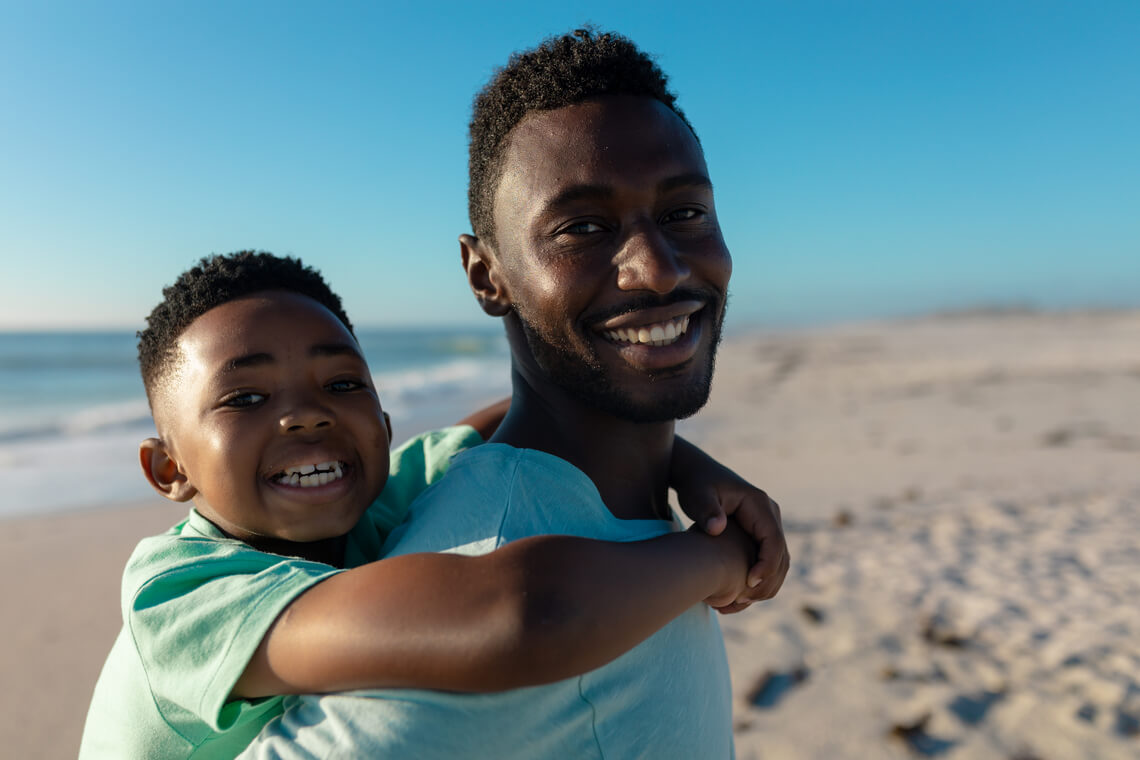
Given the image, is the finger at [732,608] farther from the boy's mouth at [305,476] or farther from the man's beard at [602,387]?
the boy's mouth at [305,476]

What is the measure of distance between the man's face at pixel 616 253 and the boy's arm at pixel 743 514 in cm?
21

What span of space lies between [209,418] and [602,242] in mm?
875

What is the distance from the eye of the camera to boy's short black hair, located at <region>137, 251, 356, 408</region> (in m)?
1.76

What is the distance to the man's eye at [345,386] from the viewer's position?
173 cm

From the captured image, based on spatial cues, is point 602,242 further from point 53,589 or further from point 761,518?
point 53,589

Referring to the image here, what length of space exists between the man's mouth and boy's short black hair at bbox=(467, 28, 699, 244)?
1.28ft

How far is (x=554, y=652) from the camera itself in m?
1.03

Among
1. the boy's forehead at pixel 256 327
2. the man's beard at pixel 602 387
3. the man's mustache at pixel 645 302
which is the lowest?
the man's beard at pixel 602 387

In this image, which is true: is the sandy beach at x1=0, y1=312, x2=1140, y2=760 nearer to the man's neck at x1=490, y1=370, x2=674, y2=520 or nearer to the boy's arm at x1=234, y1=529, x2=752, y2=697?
the man's neck at x1=490, y1=370, x2=674, y2=520

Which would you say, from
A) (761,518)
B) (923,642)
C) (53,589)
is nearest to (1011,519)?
(923,642)

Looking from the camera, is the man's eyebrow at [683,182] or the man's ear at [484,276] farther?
the man's ear at [484,276]

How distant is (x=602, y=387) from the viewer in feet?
5.31

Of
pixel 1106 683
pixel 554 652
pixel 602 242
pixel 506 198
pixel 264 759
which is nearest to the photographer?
pixel 554 652

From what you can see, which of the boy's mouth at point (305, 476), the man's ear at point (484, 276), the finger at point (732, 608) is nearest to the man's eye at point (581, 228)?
the man's ear at point (484, 276)
